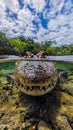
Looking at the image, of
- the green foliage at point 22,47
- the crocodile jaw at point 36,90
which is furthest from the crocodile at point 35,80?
the green foliage at point 22,47

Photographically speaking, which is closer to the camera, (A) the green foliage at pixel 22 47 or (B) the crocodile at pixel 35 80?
(B) the crocodile at pixel 35 80

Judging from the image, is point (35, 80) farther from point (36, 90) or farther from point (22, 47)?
point (22, 47)

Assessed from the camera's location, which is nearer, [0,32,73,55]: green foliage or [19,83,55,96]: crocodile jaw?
[19,83,55,96]: crocodile jaw

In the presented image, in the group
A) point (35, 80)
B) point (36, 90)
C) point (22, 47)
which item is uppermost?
point (35, 80)

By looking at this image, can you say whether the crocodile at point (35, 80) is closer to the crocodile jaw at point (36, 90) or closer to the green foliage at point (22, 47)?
the crocodile jaw at point (36, 90)

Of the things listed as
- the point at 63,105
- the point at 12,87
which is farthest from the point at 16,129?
the point at 12,87

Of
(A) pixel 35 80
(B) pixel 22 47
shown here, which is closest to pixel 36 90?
(A) pixel 35 80

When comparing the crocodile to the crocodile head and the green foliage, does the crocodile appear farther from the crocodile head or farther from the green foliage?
the green foliage

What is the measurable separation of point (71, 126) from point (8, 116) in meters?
1.48

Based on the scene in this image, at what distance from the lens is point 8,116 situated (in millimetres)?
4730

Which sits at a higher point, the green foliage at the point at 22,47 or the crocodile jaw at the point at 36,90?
the crocodile jaw at the point at 36,90

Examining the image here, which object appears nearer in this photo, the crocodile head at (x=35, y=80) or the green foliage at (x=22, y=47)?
the crocodile head at (x=35, y=80)

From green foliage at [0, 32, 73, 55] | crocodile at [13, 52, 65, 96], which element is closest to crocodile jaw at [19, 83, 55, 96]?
crocodile at [13, 52, 65, 96]

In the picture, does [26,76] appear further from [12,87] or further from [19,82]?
[12,87]
